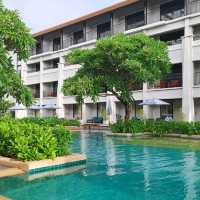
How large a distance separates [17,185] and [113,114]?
108 ft

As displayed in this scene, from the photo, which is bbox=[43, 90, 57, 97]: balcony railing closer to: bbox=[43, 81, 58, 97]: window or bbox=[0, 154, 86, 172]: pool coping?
bbox=[43, 81, 58, 97]: window

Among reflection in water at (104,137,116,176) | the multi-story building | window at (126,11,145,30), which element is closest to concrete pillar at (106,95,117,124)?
the multi-story building

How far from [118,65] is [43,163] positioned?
16.5 m

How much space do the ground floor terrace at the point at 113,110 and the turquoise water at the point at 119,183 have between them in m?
20.8

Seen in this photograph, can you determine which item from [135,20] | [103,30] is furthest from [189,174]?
[103,30]

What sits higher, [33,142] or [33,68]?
[33,68]

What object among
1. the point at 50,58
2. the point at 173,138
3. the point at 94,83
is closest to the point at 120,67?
the point at 94,83

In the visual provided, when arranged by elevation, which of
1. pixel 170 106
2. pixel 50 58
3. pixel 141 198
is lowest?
pixel 141 198

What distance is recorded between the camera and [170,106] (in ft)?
128

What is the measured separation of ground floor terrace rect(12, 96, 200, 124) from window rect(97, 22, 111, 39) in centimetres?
688

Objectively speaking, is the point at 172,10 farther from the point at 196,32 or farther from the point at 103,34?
the point at 103,34

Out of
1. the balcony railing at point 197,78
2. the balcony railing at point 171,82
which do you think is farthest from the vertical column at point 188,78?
the balcony railing at point 171,82

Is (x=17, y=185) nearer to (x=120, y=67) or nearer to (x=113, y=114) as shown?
(x=120, y=67)

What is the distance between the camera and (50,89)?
2180 inches
